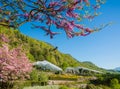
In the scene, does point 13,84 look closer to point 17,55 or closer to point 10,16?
point 17,55

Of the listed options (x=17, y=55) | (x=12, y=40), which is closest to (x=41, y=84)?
(x=17, y=55)

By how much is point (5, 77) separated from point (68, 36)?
19544mm

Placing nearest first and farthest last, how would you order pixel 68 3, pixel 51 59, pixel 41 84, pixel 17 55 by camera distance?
pixel 68 3 < pixel 17 55 < pixel 41 84 < pixel 51 59

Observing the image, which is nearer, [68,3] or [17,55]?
[68,3]

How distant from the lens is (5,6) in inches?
345

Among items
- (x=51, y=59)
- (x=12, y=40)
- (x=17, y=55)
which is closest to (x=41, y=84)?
(x=17, y=55)

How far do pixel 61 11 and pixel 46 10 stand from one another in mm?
369

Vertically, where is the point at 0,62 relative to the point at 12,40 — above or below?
above

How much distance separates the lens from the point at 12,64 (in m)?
26.8

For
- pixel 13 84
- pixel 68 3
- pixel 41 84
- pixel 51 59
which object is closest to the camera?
pixel 68 3

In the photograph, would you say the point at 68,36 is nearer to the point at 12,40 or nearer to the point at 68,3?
the point at 68,3

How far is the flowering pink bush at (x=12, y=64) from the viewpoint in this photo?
26.7 metres

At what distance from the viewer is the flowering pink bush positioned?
87.6 feet

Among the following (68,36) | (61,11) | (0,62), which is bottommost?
(68,36)
